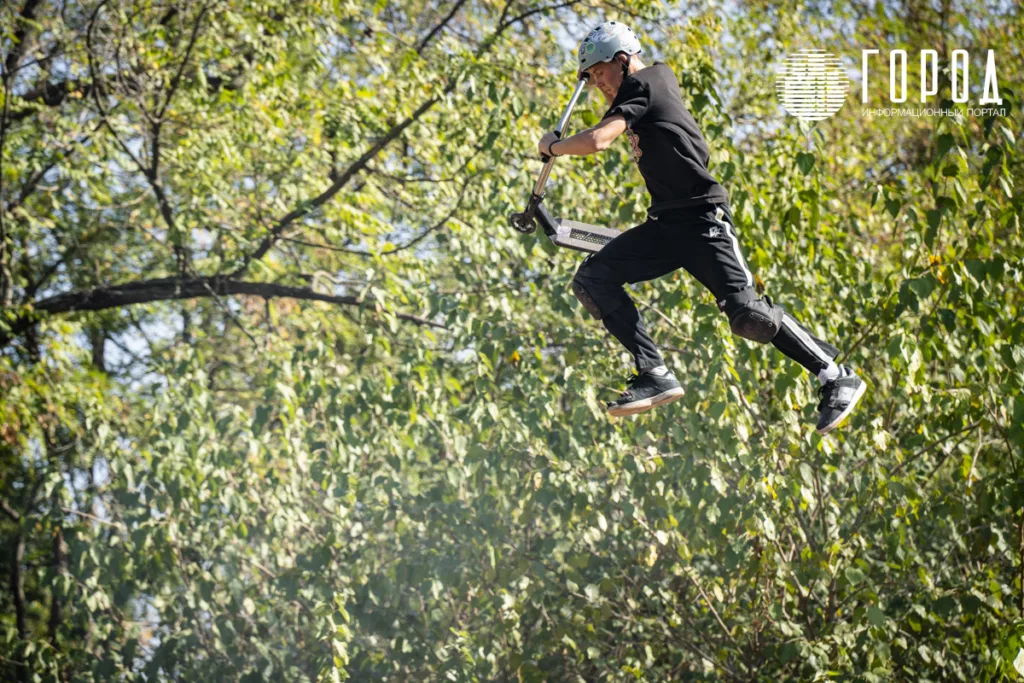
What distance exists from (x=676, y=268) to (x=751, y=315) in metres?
0.37

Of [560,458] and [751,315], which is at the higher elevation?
[751,315]

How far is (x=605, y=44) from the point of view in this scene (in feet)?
12.9

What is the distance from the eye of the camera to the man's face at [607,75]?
401 centimetres

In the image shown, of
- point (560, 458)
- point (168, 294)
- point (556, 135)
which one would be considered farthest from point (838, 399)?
point (168, 294)

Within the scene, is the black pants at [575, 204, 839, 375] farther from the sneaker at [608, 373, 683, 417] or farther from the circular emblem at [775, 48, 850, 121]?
the circular emblem at [775, 48, 850, 121]

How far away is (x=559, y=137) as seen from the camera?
3.86 metres

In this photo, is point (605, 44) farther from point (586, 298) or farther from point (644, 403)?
point (644, 403)

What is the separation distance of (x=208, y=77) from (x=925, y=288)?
7858mm

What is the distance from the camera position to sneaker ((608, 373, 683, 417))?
4.22 meters

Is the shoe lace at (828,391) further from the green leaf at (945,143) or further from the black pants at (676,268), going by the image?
the green leaf at (945,143)

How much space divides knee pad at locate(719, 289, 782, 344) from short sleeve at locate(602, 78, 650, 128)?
775mm

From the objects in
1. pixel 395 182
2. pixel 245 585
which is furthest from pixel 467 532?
pixel 395 182

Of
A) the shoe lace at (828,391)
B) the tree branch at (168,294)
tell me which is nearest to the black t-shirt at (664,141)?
the shoe lace at (828,391)

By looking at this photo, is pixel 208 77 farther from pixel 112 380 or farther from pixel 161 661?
pixel 161 661
